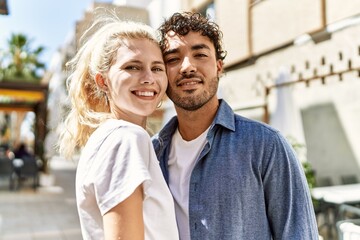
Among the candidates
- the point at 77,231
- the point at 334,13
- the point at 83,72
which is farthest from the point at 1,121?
the point at 83,72

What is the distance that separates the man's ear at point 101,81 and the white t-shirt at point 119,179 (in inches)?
9.1

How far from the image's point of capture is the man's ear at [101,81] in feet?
4.94

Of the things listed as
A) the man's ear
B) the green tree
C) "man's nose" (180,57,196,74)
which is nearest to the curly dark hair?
"man's nose" (180,57,196,74)

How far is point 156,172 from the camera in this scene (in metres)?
1.27

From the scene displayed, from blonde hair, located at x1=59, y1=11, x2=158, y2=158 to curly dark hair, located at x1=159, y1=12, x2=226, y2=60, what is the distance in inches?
7.1

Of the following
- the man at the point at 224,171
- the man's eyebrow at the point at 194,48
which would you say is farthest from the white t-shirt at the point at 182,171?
the man's eyebrow at the point at 194,48

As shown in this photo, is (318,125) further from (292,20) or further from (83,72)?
(83,72)

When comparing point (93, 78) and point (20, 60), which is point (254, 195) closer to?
point (93, 78)

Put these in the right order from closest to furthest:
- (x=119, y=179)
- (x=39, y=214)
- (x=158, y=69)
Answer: (x=119, y=179) → (x=158, y=69) → (x=39, y=214)

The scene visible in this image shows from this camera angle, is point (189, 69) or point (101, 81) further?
point (189, 69)

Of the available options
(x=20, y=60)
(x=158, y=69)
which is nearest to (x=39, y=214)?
(x=158, y=69)

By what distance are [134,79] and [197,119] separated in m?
0.49

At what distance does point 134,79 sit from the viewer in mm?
1421

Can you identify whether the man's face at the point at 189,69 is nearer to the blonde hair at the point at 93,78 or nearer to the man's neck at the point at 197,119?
the man's neck at the point at 197,119
